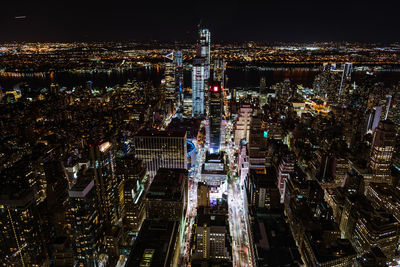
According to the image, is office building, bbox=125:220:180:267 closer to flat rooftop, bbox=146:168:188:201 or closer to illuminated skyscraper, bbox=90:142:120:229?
flat rooftop, bbox=146:168:188:201

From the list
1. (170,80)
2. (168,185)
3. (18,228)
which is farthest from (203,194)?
(170,80)

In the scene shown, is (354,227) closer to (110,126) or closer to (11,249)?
(11,249)

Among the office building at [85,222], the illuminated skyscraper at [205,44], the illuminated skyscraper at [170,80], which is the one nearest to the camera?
the office building at [85,222]

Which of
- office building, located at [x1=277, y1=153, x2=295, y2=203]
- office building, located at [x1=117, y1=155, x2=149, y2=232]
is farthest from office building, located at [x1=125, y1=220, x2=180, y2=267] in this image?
office building, located at [x1=277, y1=153, x2=295, y2=203]

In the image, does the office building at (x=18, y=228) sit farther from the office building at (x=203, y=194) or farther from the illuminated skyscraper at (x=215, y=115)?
the illuminated skyscraper at (x=215, y=115)

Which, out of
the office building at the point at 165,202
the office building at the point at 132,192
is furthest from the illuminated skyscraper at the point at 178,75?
the office building at the point at 165,202

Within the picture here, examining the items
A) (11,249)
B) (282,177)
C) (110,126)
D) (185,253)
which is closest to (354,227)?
(282,177)
